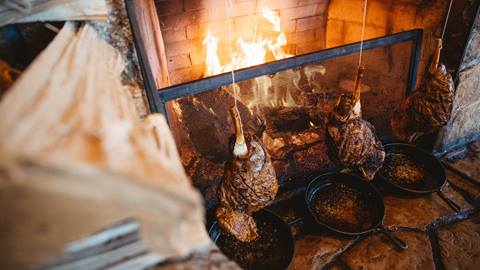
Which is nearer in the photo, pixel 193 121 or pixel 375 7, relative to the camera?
pixel 193 121

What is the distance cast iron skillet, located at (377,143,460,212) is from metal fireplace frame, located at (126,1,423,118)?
0.70m

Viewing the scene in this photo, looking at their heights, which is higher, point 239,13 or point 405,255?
point 239,13

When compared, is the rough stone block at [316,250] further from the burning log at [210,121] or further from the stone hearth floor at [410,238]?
the burning log at [210,121]

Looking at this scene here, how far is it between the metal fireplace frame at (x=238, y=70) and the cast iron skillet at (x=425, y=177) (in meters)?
0.70

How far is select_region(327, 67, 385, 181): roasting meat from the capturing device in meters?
1.82

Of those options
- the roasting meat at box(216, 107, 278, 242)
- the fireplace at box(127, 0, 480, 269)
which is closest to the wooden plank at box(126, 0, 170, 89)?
the fireplace at box(127, 0, 480, 269)

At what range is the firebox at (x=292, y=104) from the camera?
6.49 ft

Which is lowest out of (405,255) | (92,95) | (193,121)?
(405,255)

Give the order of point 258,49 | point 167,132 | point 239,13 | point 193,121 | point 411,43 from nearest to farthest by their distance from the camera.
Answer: point 167,132 < point 193,121 < point 411,43 < point 239,13 < point 258,49

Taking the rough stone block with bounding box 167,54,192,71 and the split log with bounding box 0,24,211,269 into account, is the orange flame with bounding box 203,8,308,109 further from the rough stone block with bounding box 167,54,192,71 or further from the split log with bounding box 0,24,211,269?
the split log with bounding box 0,24,211,269

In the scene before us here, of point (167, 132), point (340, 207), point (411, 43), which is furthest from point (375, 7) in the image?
point (167, 132)

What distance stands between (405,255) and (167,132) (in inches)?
83.6

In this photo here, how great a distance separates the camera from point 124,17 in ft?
4.00

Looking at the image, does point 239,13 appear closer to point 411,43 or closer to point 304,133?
point 304,133
